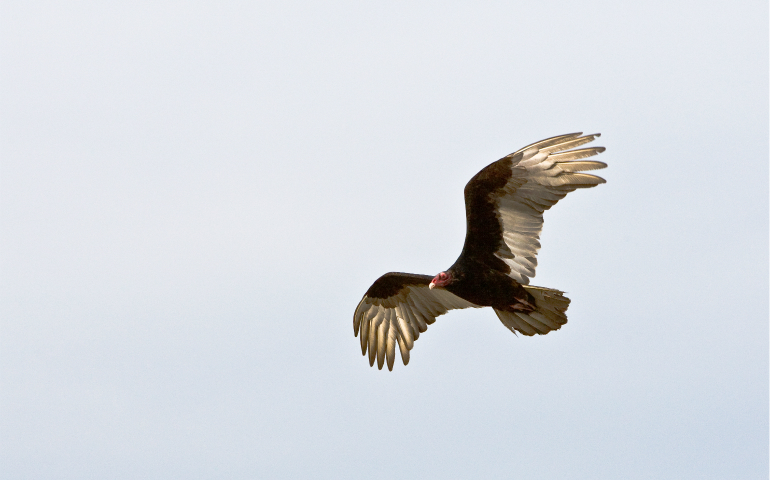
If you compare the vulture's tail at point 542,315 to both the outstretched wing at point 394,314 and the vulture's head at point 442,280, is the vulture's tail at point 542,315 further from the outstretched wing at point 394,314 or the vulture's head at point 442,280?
the outstretched wing at point 394,314

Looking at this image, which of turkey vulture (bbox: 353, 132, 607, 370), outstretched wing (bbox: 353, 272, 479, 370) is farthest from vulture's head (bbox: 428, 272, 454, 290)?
outstretched wing (bbox: 353, 272, 479, 370)

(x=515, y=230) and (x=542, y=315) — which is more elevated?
(x=515, y=230)

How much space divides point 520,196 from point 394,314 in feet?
7.80

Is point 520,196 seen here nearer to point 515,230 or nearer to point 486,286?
point 515,230

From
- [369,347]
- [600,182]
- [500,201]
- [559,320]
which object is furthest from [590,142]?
[369,347]

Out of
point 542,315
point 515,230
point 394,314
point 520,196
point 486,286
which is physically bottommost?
point 542,315

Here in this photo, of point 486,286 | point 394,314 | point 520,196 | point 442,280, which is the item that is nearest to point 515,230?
point 520,196

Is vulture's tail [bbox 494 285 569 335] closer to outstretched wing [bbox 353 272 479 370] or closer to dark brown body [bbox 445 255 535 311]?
dark brown body [bbox 445 255 535 311]

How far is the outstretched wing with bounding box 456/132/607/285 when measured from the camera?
815 cm

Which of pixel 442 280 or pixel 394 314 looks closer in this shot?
pixel 442 280

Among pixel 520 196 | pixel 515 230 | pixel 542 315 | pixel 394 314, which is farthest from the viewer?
pixel 394 314

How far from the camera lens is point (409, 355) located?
1012 cm

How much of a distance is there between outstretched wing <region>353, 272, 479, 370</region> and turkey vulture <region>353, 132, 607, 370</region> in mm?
366

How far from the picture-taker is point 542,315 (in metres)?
8.87
